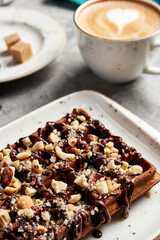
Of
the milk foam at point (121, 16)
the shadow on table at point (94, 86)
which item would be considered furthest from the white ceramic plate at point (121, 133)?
the milk foam at point (121, 16)

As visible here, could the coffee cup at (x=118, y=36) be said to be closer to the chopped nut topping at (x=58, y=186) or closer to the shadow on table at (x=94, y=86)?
the shadow on table at (x=94, y=86)

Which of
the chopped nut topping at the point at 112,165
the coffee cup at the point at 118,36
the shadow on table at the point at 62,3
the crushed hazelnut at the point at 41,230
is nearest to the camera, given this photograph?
the crushed hazelnut at the point at 41,230

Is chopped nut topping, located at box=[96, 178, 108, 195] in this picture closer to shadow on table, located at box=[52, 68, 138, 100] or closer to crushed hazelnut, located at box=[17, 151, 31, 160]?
crushed hazelnut, located at box=[17, 151, 31, 160]

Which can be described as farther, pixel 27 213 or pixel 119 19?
pixel 119 19

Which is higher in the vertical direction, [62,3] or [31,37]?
[62,3]

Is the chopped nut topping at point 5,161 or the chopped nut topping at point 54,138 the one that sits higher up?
the chopped nut topping at point 54,138

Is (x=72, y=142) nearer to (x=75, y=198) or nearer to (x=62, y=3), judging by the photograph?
(x=75, y=198)

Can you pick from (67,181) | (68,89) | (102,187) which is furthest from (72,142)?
(68,89)
